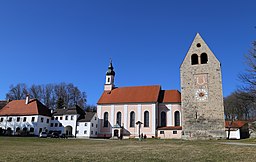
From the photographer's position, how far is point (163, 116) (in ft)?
142

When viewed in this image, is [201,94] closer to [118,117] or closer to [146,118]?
[146,118]

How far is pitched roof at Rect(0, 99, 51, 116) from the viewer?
5009 cm

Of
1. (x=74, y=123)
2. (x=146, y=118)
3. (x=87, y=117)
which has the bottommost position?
(x=74, y=123)

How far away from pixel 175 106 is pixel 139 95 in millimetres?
7833

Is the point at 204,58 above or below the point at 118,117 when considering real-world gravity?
above

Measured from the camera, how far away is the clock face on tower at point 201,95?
117ft

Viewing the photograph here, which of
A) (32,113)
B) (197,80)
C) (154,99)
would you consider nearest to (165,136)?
(154,99)

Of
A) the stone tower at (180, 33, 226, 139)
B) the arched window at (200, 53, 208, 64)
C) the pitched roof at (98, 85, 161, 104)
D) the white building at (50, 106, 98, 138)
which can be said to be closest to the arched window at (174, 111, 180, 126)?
the pitched roof at (98, 85, 161, 104)

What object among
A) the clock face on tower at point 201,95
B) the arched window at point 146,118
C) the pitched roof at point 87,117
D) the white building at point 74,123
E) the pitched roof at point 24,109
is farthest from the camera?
the pitched roof at point 24,109

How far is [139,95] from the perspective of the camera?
4669 centimetres

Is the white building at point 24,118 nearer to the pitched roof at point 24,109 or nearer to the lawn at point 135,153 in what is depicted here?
the pitched roof at point 24,109

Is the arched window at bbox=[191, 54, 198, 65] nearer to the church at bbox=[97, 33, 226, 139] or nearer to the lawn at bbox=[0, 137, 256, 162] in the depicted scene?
the church at bbox=[97, 33, 226, 139]

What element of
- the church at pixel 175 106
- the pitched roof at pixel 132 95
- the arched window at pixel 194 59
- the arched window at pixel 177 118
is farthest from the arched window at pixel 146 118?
the arched window at pixel 194 59

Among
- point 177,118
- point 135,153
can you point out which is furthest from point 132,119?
point 135,153
